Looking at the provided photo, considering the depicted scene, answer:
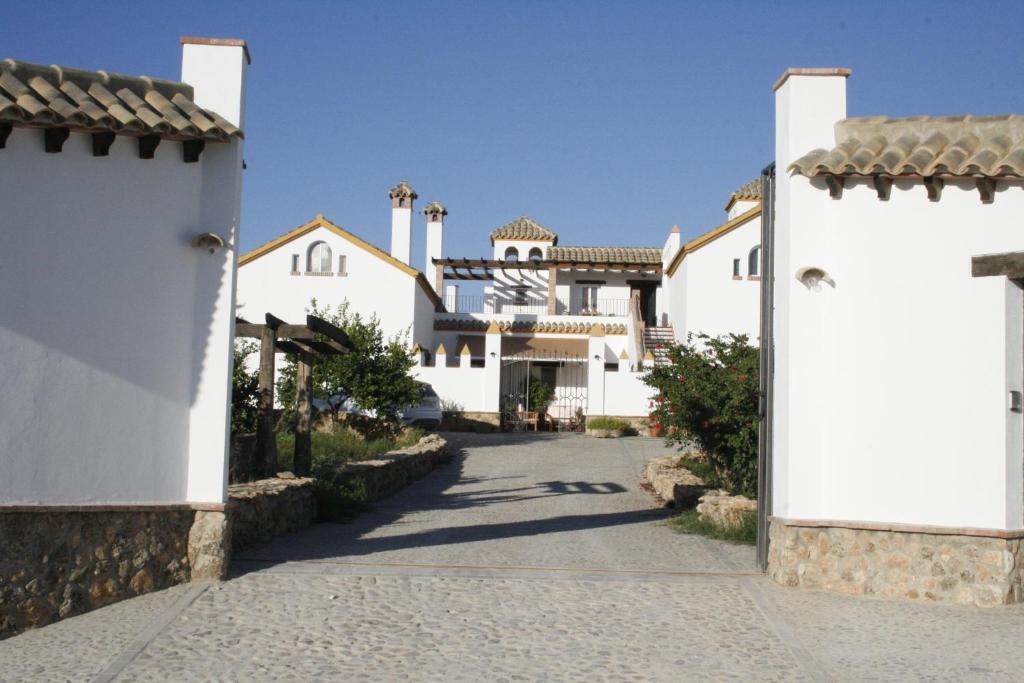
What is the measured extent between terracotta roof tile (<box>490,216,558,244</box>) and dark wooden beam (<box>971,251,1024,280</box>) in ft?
136

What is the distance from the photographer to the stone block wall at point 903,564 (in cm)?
781

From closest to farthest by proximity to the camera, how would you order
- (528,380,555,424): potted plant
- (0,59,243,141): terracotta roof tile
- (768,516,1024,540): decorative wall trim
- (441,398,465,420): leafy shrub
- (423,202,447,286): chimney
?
(0,59,243,141): terracotta roof tile, (768,516,1024,540): decorative wall trim, (441,398,465,420): leafy shrub, (528,380,555,424): potted plant, (423,202,447,286): chimney

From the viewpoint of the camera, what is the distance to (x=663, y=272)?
43.0m

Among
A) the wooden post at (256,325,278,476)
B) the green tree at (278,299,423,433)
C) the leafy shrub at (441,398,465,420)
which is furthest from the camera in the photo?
the leafy shrub at (441,398,465,420)

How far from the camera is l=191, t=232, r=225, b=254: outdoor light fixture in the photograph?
7.88 metres

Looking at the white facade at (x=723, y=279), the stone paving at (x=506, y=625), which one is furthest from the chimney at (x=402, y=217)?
the stone paving at (x=506, y=625)

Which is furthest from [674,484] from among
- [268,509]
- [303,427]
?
[268,509]

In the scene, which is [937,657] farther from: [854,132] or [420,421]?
[420,421]

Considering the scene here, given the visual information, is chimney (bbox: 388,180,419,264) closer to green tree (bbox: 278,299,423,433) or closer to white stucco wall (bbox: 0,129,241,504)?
green tree (bbox: 278,299,423,433)

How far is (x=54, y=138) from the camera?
288 inches

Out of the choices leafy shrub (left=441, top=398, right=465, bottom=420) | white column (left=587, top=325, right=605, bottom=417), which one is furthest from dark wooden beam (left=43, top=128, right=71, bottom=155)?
white column (left=587, top=325, right=605, bottom=417)

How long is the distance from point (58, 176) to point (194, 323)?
1.51m

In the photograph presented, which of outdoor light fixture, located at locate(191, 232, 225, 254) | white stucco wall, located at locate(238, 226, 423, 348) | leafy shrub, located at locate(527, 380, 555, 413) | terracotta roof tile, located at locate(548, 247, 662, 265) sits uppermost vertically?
terracotta roof tile, located at locate(548, 247, 662, 265)

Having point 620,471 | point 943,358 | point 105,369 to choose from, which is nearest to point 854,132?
point 943,358
